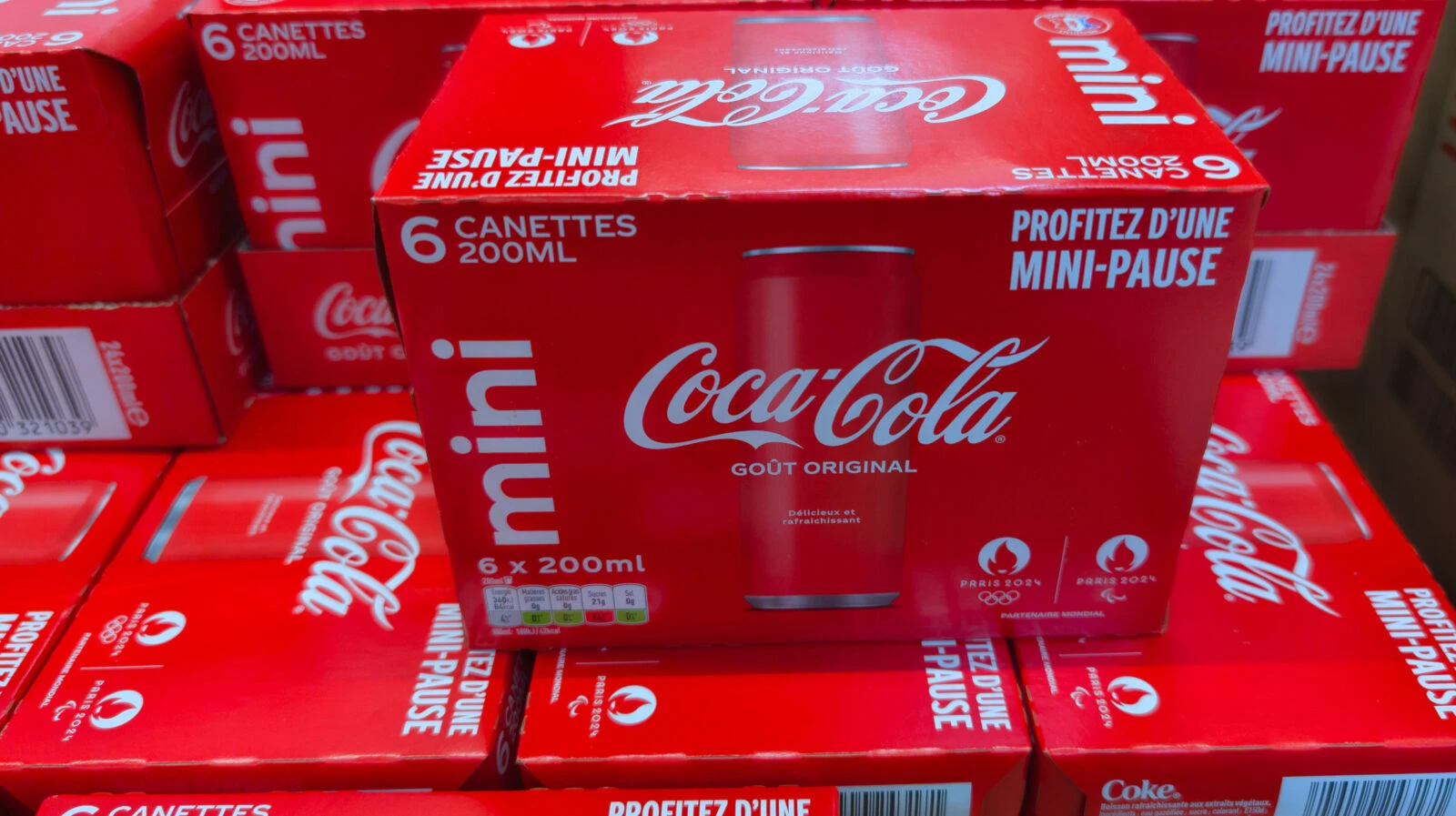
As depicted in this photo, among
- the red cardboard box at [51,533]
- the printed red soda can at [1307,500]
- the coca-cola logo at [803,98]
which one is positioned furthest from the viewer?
the printed red soda can at [1307,500]

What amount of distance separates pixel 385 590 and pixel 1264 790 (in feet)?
2.53

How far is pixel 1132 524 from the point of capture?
880 mm

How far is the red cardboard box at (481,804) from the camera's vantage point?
0.81 meters

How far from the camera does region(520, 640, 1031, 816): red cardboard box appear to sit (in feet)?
2.84

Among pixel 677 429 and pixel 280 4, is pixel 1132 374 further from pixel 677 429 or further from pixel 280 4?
pixel 280 4

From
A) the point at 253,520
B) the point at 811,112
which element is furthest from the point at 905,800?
the point at 253,520

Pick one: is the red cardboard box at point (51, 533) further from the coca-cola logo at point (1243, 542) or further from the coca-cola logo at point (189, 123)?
the coca-cola logo at point (1243, 542)

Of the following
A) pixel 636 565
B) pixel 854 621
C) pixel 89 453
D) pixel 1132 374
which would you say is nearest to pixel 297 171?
pixel 89 453

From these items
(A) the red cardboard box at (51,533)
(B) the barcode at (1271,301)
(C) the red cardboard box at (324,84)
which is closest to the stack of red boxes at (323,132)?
(C) the red cardboard box at (324,84)

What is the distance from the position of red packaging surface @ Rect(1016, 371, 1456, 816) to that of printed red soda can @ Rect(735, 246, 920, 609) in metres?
0.19

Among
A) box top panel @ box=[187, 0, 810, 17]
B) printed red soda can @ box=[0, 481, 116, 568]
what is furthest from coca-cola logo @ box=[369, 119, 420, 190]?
printed red soda can @ box=[0, 481, 116, 568]

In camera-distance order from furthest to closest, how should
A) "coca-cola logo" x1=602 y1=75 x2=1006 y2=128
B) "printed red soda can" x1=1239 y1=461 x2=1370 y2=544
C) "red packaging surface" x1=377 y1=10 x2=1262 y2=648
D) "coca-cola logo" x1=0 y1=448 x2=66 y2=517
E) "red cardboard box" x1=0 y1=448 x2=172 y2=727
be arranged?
"coca-cola logo" x1=0 y1=448 x2=66 y2=517 → "printed red soda can" x1=1239 y1=461 x2=1370 y2=544 → "red cardboard box" x1=0 y1=448 x2=172 y2=727 → "coca-cola logo" x1=602 y1=75 x2=1006 y2=128 → "red packaging surface" x1=377 y1=10 x2=1262 y2=648

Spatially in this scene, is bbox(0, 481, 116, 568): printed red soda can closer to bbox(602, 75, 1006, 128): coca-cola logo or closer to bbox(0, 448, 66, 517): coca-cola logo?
bbox(0, 448, 66, 517): coca-cola logo

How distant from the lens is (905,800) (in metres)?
0.88
